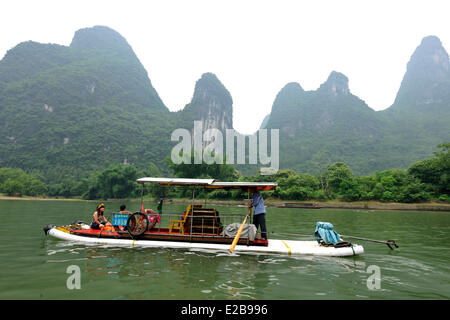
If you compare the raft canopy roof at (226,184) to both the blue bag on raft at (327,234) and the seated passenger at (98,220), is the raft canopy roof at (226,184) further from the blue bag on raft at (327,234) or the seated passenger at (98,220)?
the seated passenger at (98,220)

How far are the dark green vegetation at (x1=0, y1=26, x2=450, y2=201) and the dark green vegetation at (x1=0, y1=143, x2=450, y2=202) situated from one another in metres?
0.35

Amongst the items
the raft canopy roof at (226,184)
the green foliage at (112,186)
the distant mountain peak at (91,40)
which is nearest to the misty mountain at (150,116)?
the distant mountain peak at (91,40)

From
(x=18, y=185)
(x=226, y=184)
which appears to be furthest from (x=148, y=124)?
(x=226, y=184)

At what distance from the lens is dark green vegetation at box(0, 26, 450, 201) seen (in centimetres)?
6738

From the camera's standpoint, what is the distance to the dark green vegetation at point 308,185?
4034cm

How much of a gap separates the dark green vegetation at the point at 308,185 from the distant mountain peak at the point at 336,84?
10782 cm

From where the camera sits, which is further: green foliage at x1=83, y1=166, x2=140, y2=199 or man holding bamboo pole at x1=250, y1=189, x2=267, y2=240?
green foliage at x1=83, y1=166, x2=140, y2=199

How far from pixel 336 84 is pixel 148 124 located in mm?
111510

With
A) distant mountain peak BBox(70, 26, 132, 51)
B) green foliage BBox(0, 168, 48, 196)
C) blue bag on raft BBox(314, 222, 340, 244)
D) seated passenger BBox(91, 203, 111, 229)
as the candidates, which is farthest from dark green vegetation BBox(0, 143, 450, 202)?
distant mountain peak BBox(70, 26, 132, 51)

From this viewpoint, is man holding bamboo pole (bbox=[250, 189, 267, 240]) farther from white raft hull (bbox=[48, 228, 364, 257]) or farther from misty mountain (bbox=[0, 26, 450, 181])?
misty mountain (bbox=[0, 26, 450, 181])

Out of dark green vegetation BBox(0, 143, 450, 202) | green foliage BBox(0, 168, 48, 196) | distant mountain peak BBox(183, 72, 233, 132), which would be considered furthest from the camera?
distant mountain peak BBox(183, 72, 233, 132)

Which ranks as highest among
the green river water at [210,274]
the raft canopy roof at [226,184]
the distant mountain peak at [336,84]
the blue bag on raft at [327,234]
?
the distant mountain peak at [336,84]

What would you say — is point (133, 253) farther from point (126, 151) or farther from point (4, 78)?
point (4, 78)

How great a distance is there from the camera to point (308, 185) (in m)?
50.6
